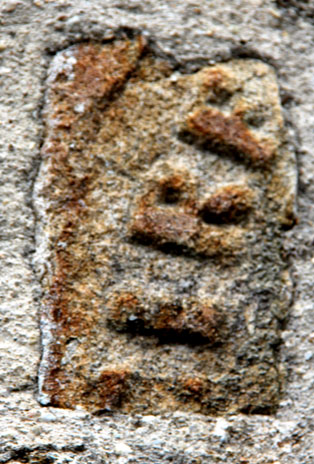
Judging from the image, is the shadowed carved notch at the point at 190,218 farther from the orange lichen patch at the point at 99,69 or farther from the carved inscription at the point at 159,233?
the orange lichen patch at the point at 99,69

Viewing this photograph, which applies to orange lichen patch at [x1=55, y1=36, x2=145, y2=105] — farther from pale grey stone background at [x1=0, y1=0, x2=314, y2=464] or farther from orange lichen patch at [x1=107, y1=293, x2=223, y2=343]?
orange lichen patch at [x1=107, y1=293, x2=223, y2=343]

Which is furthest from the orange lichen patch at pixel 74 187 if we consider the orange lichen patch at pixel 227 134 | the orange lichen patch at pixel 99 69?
the orange lichen patch at pixel 227 134

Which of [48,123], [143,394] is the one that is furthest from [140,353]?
[48,123]

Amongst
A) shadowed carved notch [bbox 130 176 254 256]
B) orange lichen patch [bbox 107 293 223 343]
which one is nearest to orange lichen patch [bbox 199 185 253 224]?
shadowed carved notch [bbox 130 176 254 256]

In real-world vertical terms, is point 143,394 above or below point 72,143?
below

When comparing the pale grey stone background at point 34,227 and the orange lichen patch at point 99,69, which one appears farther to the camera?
the orange lichen patch at point 99,69

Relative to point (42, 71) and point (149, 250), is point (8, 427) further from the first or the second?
point (42, 71)
